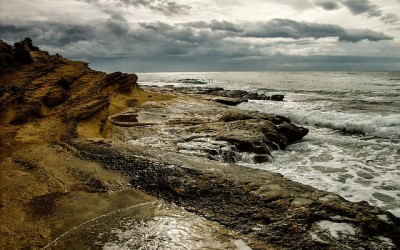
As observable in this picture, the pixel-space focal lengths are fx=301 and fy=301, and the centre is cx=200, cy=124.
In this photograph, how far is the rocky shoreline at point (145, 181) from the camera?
425 cm

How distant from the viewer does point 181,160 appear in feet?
22.6

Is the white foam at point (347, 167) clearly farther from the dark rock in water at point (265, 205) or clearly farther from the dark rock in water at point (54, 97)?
the dark rock in water at point (54, 97)

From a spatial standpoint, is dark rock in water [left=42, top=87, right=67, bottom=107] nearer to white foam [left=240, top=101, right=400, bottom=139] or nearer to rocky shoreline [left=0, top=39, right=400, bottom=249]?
rocky shoreline [left=0, top=39, right=400, bottom=249]

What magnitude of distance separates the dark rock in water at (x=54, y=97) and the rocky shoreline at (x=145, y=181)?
0.13 feet

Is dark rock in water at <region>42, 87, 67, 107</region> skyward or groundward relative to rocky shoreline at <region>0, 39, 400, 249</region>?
skyward

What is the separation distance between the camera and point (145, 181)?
5797mm

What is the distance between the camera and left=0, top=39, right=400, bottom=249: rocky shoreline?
14.0 ft

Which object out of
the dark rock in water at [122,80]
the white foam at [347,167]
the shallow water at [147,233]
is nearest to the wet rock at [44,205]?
the shallow water at [147,233]

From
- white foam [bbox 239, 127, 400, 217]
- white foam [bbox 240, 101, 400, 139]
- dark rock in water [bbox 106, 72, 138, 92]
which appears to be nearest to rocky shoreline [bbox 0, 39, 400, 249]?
white foam [bbox 239, 127, 400, 217]

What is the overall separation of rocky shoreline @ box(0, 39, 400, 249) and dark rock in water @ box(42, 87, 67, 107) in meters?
0.04

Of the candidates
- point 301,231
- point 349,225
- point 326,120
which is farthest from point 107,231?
point 326,120

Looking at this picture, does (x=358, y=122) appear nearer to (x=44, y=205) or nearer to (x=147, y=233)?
(x=147, y=233)

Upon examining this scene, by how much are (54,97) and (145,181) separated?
25.2ft

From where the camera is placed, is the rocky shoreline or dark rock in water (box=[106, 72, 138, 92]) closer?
the rocky shoreline
